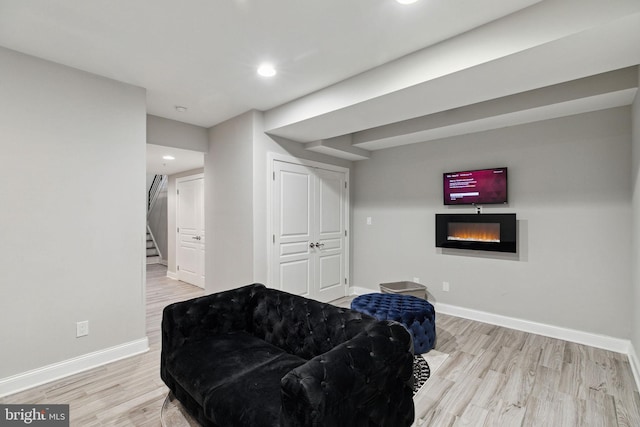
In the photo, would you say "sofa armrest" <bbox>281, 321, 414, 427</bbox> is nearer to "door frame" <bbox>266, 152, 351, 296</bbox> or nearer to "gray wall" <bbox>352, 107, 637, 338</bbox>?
"door frame" <bbox>266, 152, 351, 296</bbox>

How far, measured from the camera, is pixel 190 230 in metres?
5.84

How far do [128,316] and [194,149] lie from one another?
86.3 inches

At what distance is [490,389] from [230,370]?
191 cm

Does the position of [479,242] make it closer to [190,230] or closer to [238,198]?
[238,198]

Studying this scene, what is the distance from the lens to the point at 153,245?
8523mm

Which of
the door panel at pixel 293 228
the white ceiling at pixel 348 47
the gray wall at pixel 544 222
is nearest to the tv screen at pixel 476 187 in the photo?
the gray wall at pixel 544 222

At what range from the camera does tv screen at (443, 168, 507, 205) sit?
349 centimetres

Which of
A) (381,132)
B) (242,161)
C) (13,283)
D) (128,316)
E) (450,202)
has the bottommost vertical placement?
(128,316)

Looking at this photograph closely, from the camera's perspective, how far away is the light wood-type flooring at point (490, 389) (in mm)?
1974

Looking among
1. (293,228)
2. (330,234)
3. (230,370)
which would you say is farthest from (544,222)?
(230,370)

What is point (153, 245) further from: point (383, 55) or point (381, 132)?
point (383, 55)

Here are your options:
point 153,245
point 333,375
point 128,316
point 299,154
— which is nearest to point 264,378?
point 333,375

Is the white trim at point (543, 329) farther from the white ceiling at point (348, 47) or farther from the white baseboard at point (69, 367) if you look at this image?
the white baseboard at point (69, 367)

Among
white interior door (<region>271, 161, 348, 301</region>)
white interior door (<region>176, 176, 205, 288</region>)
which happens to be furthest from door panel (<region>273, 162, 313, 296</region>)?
white interior door (<region>176, 176, 205, 288</region>)
